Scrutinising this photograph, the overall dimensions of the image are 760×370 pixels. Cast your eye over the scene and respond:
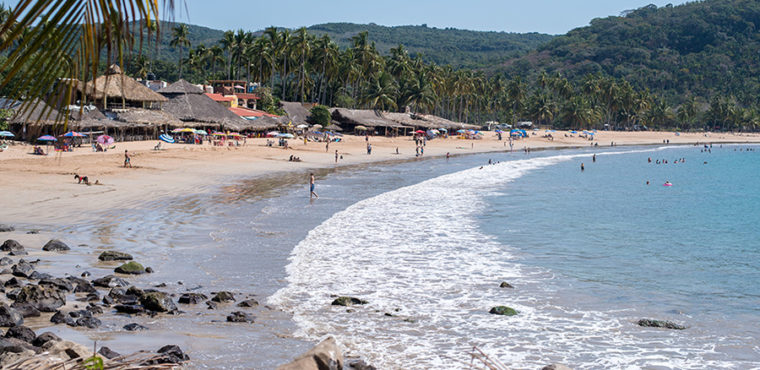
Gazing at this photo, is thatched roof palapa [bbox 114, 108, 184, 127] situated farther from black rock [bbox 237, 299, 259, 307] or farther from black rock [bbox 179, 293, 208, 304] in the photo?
black rock [bbox 237, 299, 259, 307]

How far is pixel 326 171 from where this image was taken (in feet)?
147

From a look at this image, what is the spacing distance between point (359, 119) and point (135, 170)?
1755 inches

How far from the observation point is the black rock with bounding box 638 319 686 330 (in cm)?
1304

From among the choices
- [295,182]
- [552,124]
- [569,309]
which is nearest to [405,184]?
[295,182]

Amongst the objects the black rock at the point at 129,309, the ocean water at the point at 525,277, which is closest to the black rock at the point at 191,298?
the black rock at the point at 129,309

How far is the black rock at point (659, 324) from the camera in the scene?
1304cm

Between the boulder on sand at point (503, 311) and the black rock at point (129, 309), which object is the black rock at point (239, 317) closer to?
the black rock at point (129, 309)

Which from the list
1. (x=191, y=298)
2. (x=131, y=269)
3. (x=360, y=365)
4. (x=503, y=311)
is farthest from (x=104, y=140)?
(x=360, y=365)

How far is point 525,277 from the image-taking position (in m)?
16.9

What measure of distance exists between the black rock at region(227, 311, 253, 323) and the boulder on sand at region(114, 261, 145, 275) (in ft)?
13.0

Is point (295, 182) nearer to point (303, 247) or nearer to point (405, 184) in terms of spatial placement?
point (405, 184)

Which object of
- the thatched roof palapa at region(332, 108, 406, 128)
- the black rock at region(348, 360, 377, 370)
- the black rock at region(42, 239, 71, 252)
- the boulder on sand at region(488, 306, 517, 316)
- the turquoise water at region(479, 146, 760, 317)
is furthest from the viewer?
the thatched roof palapa at region(332, 108, 406, 128)

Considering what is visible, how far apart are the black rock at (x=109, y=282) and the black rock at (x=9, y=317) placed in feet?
10.6

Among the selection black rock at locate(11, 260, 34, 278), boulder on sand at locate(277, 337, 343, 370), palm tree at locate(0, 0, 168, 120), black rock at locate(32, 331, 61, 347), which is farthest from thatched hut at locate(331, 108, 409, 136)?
palm tree at locate(0, 0, 168, 120)
